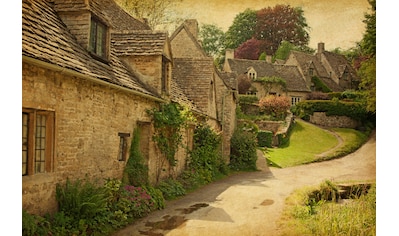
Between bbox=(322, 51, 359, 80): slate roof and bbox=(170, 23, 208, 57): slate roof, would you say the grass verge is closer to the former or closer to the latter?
bbox=(322, 51, 359, 80): slate roof

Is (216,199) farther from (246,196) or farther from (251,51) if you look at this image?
(251,51)

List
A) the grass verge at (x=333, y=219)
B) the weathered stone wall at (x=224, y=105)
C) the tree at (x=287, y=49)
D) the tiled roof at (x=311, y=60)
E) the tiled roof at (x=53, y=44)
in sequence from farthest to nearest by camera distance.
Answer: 1. the weathered stone wall at (x=224, y=105)
2. the tiled roof at (x=311, y=60)
3. the tree at (x=287, y=49)
4. the grass verge at (x=333, y=219)
5. the tiled roof at (x=53, y=44)

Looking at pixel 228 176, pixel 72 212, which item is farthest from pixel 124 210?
pixel 228 176

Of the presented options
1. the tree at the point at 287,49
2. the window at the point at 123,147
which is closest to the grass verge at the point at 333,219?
the tree at the point at 287,49

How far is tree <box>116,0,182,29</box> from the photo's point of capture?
33.2ft

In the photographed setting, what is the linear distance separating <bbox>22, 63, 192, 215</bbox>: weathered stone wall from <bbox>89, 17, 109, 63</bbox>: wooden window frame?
1.03 m

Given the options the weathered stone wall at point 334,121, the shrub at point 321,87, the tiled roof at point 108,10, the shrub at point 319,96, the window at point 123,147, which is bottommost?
the window at point 123,147

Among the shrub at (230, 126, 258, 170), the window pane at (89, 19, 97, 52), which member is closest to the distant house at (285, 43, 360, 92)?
the window pane at (89, 19, 97, 52)

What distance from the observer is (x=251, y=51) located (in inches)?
372

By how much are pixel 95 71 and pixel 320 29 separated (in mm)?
5155

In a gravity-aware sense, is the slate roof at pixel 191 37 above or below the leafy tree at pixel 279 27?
above

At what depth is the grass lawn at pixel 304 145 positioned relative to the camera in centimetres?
1150

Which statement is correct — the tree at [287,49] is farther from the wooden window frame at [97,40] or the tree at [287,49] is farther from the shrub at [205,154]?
the shrub at [205,154]

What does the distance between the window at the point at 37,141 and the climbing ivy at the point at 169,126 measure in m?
4.41
